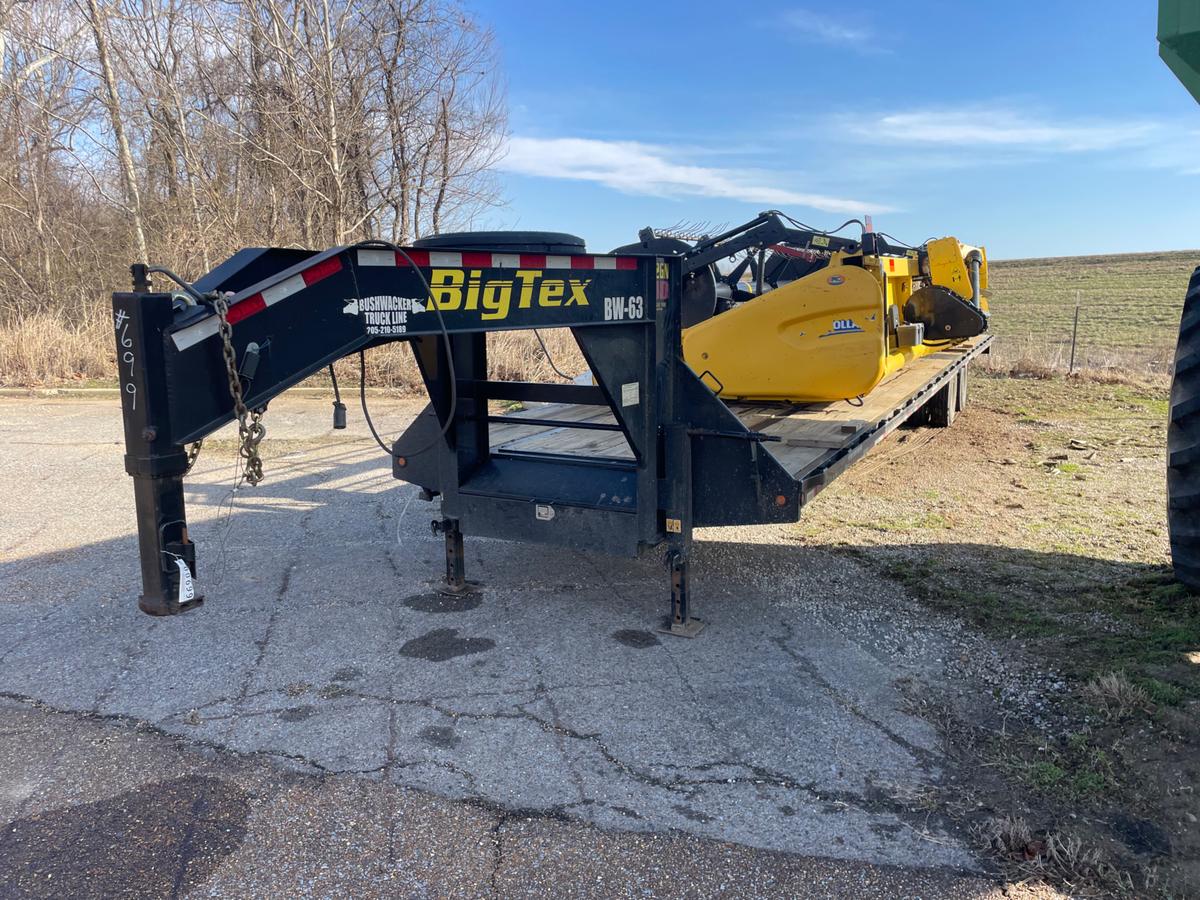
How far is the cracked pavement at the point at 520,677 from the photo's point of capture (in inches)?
121

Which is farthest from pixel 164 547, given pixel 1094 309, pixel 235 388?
pixel 1094 309

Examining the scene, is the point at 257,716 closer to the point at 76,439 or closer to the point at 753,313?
the point at 753,313

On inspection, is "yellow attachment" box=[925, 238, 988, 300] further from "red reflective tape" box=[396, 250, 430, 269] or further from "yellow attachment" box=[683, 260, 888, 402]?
"red reflective tape" box=[396, 250, 430, 269]

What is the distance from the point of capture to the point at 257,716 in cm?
370

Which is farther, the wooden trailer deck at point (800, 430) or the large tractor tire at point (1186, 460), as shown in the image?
the wooden trailer deck at point (800, 430)

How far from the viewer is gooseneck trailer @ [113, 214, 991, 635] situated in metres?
2.42

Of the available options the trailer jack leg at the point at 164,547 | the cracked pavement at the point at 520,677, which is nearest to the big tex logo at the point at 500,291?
the trailer jack leg at the point at 164,547

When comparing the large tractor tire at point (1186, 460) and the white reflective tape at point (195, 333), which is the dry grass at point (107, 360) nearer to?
the large tractor tire at point (1186, 460)

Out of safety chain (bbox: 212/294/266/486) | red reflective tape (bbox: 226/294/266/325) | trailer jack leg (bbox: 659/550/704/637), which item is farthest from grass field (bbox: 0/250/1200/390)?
safety chain (bbox: 212/294/266/486)

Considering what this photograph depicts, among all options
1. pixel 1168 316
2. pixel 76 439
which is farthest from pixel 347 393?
pixel 1168 316

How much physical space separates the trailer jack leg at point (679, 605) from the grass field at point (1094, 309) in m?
12.0

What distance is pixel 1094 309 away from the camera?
90.9ft

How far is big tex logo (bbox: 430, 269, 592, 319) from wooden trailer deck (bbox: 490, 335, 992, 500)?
1205mm

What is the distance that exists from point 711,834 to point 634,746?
2.05ft
